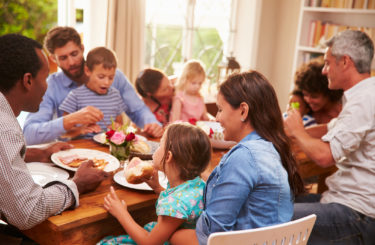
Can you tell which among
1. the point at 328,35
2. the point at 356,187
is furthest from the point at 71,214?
the point at 328,35

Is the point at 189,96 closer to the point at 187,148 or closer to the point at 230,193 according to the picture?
the point at 187,148

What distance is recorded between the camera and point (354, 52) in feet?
6.87

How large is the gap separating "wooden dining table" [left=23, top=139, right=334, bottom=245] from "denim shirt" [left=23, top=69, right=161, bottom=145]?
640 mm

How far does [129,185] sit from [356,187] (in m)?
1.13

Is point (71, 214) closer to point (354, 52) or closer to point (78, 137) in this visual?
point (78, 137)

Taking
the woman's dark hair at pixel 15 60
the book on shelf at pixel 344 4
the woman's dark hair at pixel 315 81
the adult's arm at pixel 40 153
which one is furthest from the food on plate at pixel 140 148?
the book on shelf at pixel 344 4

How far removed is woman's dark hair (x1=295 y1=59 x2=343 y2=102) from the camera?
2809mm

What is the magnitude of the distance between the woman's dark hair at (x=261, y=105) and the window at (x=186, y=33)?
3.17 m

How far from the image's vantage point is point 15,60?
1450 millimetres

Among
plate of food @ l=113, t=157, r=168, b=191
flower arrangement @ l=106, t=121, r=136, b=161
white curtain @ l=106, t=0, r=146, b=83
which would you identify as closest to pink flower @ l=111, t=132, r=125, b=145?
flower arrangement @ l=106, t=121, r=136, b=161

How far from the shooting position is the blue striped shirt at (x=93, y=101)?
7.88ft

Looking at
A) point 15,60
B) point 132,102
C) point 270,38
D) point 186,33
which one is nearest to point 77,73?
point 132,102

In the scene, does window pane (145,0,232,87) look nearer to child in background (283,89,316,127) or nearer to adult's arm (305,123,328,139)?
child in background (283,89,316,127)

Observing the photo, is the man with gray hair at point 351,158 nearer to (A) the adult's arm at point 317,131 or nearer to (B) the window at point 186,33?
(A) the adult's arm at point 317,131
